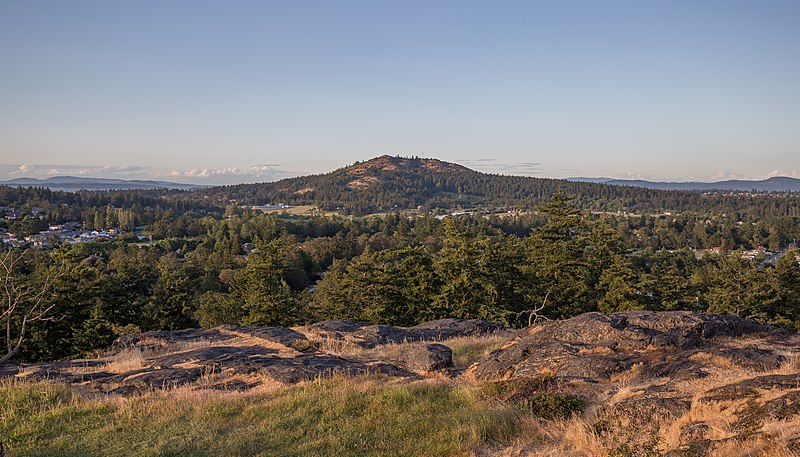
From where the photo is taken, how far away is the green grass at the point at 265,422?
7527 mm

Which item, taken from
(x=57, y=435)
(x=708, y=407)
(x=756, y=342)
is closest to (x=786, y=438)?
(x=708, y=407)

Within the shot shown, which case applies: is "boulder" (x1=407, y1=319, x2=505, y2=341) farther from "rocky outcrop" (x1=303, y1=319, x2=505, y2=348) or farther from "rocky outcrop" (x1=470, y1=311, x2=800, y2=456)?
"rocky outcrop" (x1=470, y1=311, x2=800, y2=456)

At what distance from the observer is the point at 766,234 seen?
12762cm

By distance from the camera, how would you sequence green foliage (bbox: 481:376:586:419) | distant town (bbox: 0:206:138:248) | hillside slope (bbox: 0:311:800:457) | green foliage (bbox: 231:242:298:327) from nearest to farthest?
hillside slope (bbox: 0:311:800:457) → green foliage (bbox: 481:376:586:419) → green foliage (bbox: 231:242:298:327) → distant town (bbox: 0:206:138:248)

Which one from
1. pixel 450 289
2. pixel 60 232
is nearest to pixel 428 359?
pixel 450 289

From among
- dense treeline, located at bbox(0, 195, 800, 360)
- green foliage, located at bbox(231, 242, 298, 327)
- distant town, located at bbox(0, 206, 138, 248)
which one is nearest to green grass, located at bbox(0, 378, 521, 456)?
dense treeline, located at bbox(0, 195, 800, 360)

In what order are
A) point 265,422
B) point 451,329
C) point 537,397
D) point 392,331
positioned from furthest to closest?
point 451,329 < point 392,331 < point 537,397 < point 265,422

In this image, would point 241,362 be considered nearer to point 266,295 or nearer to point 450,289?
point 450,289

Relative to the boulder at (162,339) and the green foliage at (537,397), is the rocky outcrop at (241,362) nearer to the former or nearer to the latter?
the boulder at (162,339)

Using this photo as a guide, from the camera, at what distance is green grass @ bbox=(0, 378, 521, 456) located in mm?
7527

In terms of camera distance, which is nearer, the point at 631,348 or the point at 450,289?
the point at 631,348

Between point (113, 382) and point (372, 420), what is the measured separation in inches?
332

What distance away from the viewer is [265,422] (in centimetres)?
861

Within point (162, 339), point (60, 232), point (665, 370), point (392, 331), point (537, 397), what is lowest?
point (60, 232)
